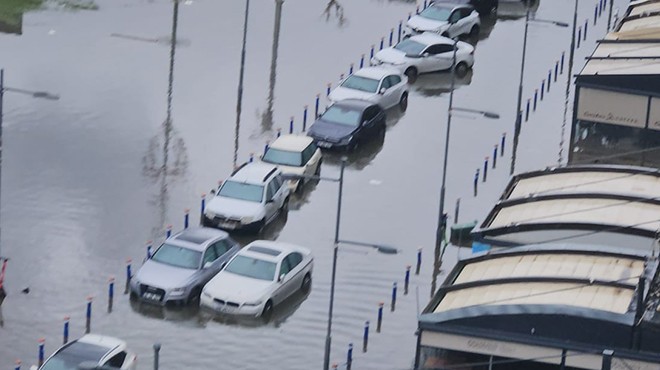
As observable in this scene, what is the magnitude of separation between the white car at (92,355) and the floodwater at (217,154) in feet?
5.84

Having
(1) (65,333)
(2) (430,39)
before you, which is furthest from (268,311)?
(2) (430,39)

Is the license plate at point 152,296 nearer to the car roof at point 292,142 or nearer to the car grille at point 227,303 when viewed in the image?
the car grille at point 227,303

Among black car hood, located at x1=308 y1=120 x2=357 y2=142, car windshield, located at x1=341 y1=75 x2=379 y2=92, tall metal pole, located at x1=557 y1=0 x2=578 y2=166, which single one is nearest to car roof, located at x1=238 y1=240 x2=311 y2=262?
black car hood, located at x1=308 y1=120 x2=357 y2=142

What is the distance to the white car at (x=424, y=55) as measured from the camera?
55719 mm

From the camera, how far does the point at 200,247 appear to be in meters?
37.5

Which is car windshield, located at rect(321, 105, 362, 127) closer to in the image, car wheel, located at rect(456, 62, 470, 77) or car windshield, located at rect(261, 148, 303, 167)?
car windshield, located at rect(261, 148, 303, 167)

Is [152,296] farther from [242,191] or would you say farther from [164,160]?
[164,160]

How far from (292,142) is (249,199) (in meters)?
4.23

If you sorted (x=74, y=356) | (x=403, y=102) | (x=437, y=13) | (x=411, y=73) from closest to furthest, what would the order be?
(x=74, y=356), (x=403, y=102), (x=411, y=73), (x=437, y=13)

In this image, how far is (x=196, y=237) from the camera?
38062mm

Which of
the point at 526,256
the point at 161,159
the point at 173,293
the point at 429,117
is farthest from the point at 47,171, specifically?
the point at 526,256

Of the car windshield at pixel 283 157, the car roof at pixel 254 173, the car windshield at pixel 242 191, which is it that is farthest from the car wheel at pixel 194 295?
the car windshield at pixel 283 157

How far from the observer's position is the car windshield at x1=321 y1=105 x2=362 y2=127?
48406 millimetres

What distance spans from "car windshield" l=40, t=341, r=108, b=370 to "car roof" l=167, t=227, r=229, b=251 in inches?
238
